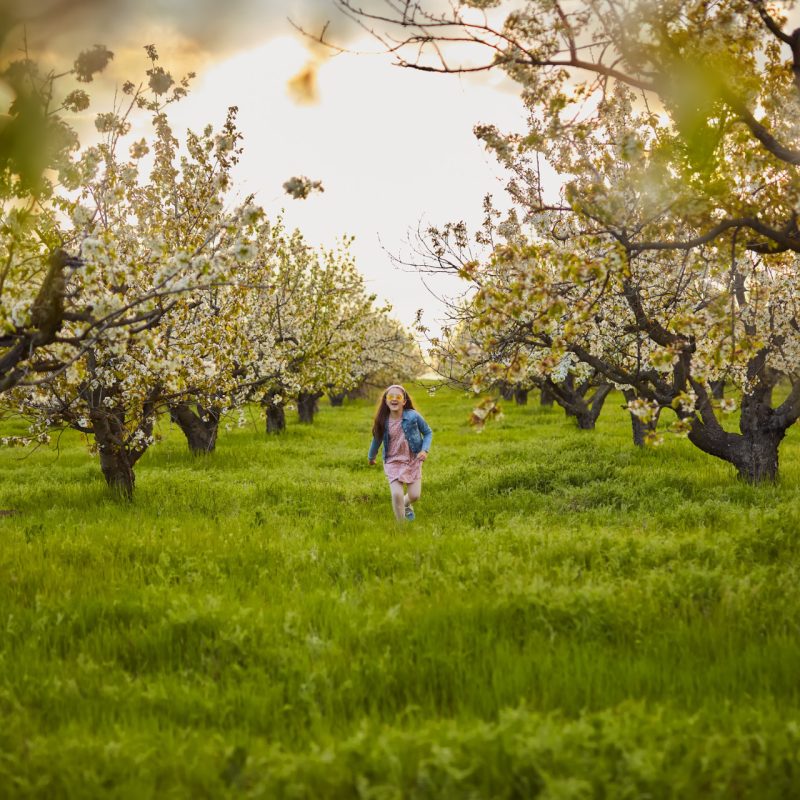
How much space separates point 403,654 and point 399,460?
602 centimetres

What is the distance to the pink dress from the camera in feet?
36.3

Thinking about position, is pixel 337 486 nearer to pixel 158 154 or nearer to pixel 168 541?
pixel 168 541

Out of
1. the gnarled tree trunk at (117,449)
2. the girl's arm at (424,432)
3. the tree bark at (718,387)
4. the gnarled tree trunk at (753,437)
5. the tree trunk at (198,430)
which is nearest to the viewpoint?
the girl's arm at (424,432)

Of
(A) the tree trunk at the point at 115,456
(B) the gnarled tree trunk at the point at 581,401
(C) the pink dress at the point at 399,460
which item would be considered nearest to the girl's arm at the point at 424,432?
(C) the pink dress at the point at 399,460

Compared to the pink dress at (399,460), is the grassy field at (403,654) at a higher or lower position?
lower

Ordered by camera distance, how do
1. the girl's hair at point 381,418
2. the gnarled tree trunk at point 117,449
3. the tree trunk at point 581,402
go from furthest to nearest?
the tree trunk at point 581,402, the gnarled tree trunk at point 117,449, the girl's hair at point 381,418

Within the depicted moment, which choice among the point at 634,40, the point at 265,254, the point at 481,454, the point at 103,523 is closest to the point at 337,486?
the point at 103,523

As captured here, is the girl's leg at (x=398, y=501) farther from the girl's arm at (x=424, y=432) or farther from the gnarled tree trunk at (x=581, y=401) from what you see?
the gnarled tree trunk at (x=581, y=401)

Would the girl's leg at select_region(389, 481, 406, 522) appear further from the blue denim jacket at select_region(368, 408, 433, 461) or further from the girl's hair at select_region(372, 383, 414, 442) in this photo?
the girl's hair at select_region(372, 383, 414, 442)

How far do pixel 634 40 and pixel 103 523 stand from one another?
912 centimetres

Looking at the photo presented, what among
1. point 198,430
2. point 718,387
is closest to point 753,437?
point 198,430

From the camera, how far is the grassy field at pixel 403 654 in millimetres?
3754

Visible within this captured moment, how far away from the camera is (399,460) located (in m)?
11.2

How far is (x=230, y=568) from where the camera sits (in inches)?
305
